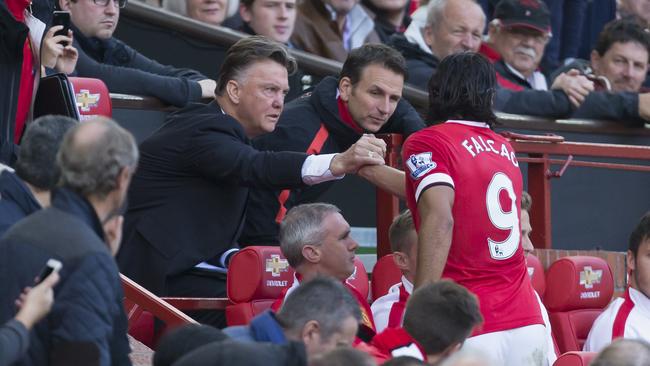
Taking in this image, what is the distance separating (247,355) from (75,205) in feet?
2.17

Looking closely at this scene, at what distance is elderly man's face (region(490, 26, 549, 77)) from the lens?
401 inches

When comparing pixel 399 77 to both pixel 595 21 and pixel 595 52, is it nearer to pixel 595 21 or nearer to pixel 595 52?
pixel 595 52

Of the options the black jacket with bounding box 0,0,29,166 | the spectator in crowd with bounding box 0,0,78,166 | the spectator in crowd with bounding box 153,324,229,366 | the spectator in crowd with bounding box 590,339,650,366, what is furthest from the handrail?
the spectator in crowd with bounding box 153,324,229,366

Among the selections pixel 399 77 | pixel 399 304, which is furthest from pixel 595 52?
pixel 399 304

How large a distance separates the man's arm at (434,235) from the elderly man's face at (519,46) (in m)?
4.34

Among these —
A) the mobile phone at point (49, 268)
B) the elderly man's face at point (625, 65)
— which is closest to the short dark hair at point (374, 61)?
the mobile phone at point (49, 268)

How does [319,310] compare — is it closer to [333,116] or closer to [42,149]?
[42,149]

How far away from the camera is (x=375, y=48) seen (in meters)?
7.28

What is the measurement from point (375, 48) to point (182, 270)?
1454 millimetres

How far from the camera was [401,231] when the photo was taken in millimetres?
6773

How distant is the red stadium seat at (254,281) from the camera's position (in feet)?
21.4

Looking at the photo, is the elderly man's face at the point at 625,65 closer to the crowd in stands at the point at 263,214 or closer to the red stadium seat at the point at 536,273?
the crowd in stands at the point at 263,214

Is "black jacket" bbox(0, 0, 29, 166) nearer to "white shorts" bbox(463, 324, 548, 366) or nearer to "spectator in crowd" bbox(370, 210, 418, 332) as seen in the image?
"spectator in crowd" bbox(370, 210, 418, 332)

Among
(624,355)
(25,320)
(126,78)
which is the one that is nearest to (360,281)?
(126,78)
